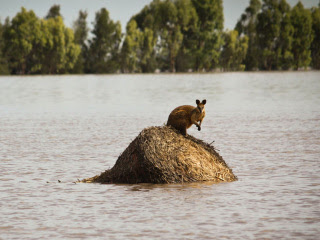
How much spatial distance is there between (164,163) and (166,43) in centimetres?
12227

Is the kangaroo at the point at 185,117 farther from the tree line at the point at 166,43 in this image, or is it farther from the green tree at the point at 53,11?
the green tree at the point at 53,11

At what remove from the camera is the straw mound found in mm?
11617

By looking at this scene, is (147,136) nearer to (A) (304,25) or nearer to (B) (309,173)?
(B) (309,173)

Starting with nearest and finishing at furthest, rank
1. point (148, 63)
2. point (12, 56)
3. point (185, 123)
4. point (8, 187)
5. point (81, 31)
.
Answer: point (8, 187) → point (185, 123) → point (12, 56) → point (148, 63) → point (81, 31)

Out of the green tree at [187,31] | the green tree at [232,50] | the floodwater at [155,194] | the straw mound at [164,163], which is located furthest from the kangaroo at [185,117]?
the green tree at [232,50]

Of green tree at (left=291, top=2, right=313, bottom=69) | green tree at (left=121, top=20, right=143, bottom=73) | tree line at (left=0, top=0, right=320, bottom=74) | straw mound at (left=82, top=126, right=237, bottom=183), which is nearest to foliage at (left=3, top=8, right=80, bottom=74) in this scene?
tree line at (left=0, top=0, right=320, bottom=74)

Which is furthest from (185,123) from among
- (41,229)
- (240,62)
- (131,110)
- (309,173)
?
(240,62)

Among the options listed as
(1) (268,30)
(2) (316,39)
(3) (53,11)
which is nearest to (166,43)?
(1) (268,30)

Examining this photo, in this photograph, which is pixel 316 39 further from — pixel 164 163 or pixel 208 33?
pixel 164 163

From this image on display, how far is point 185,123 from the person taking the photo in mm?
12383

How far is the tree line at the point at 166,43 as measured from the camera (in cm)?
12675

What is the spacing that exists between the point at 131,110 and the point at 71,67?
315 ft

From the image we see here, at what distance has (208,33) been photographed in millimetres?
133250

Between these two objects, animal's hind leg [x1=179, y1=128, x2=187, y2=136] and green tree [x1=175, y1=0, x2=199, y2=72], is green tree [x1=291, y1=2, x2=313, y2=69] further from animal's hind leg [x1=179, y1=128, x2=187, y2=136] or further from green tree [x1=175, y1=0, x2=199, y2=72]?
animal's hind leg [x1=179, y1=128, x2=187, y2=136]
